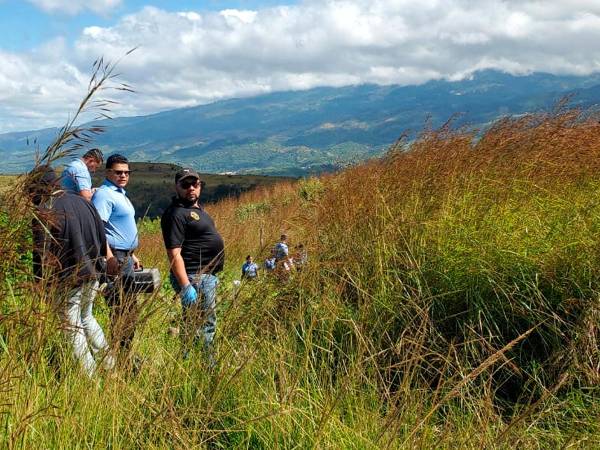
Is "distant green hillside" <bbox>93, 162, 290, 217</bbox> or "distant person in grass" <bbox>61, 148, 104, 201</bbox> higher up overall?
"distant person in grass" <bbox>61, 148, 104, 201</bbox>

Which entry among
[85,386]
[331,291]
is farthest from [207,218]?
[85,386]

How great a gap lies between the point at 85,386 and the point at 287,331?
3.88 feet

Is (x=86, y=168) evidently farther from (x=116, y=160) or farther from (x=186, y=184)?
(x=186, y=184)

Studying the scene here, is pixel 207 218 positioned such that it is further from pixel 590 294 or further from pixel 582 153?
pixel 582 153

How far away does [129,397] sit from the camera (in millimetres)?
2262

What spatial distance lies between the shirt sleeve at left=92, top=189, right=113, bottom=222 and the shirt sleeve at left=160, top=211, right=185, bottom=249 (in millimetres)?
789

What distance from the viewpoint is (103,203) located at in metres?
4.96

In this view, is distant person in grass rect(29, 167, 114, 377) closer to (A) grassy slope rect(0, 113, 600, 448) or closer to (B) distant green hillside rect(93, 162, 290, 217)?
(A) grassy slope rect(0, 113, 600, 448)

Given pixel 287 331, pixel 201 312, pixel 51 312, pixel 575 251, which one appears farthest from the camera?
pixel 575 251

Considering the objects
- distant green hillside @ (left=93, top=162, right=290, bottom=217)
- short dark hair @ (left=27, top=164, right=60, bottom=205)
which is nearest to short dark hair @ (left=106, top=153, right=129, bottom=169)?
short dark hair @ (left=27, top=164, right=60, bottom=205)

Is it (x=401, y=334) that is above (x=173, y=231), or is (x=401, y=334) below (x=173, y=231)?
below

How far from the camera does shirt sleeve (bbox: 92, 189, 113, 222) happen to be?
4.93 meters

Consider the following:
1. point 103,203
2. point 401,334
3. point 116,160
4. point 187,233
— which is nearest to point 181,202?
point 187,233

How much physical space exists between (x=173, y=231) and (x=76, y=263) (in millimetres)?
942
